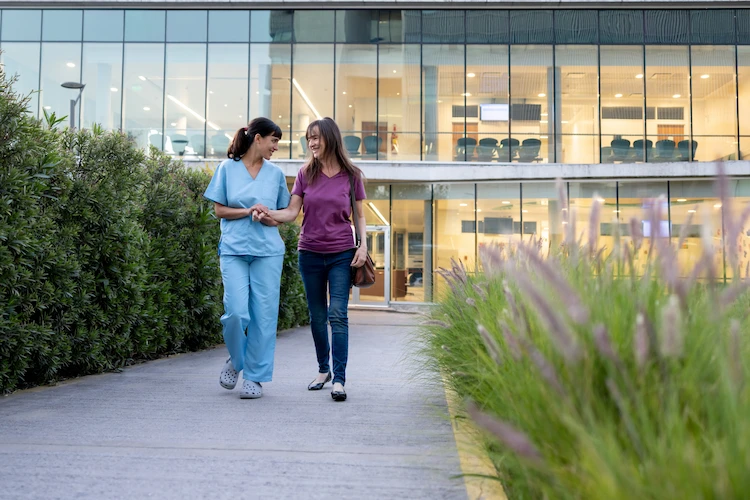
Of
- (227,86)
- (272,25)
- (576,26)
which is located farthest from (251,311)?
(576,26)

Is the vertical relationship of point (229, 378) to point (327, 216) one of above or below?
below

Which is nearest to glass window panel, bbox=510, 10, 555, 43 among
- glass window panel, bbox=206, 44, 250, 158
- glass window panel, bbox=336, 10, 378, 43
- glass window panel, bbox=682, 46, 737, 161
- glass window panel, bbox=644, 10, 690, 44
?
glass window panel, bbox=644, 10, 690, 44

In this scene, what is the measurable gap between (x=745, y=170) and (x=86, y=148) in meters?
21.8

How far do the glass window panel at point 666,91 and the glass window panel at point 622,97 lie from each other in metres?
0.31

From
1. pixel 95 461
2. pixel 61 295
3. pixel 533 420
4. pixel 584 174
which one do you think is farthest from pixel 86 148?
pixel 584 174

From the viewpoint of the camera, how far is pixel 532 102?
23.6 m

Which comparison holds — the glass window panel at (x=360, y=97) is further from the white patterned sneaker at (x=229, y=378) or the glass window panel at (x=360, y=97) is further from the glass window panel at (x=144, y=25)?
the white patterned sneaker at (x=229, y=378)

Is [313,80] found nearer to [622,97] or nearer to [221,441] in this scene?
[622,97]

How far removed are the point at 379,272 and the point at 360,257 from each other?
17872 millimetres

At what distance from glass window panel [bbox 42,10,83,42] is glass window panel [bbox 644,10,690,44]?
66.0 feet

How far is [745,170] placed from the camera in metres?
22.1

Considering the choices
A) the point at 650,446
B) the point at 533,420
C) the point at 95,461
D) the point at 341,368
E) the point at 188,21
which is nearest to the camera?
the point at 650,446

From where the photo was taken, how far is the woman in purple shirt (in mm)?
5141

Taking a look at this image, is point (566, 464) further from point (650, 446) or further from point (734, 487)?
point (734, 487)
